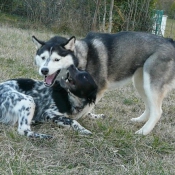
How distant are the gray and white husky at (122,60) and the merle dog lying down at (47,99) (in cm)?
18

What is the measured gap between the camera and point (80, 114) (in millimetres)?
4820

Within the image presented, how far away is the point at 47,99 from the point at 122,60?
1.20m

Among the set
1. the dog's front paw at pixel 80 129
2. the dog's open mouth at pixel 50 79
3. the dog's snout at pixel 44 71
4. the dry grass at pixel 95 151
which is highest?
the dog's snout at pixel 44 71

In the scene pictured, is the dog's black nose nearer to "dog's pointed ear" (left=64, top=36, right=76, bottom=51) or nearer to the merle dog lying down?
the merle dog lying down

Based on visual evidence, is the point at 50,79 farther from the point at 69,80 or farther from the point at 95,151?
the point at 95,151

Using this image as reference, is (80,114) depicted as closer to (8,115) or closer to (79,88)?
Answer: (79,88)

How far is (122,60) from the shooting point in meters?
5.14

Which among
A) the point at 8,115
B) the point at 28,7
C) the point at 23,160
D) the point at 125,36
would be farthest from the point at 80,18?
the point at 23,160

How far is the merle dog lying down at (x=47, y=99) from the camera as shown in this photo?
4.36 metres

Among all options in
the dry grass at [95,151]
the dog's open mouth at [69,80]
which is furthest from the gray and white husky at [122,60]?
the dry grass at [95,151]

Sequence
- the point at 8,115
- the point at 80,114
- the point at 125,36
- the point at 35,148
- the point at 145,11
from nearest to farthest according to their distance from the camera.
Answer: the point at 35,148, the point at 8,115, the point at 80,114, the point at 125,36, the point at 145,11

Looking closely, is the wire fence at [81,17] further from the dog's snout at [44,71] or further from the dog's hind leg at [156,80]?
the dog's snout at [44,71]

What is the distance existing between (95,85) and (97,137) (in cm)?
83

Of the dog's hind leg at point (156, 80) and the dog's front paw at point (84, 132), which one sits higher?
the dog's hind leg at point (156, 80)
